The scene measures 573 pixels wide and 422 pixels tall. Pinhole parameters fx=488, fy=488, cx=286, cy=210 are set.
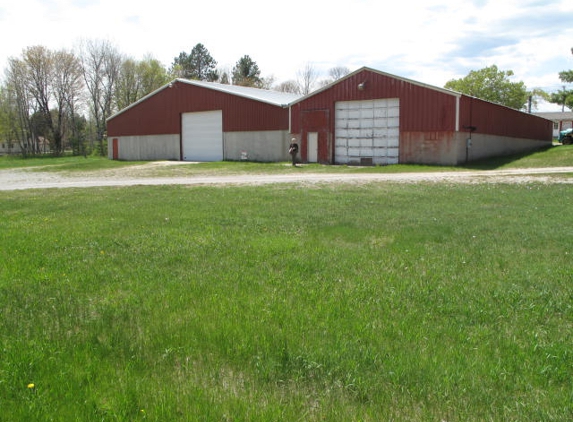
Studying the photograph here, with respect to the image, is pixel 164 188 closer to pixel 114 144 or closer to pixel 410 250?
pixel 410 250

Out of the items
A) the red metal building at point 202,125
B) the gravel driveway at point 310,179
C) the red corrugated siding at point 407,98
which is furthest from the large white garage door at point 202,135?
the gravel driveway at point 310,179

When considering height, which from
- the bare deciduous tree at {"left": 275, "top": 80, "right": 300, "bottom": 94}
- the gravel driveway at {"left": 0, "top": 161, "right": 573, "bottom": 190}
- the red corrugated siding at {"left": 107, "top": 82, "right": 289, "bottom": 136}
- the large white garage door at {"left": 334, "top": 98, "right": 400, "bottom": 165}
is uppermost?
the bare deciduous tree at {"left": 275, "top": 80, "right": 300, "bottom": 94}

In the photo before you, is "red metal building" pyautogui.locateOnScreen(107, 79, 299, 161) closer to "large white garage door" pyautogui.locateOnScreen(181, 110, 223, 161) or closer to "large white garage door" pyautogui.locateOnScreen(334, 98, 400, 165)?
"large white garage door" pyautogui.locateOnScreen(181, 110, 223, 161)

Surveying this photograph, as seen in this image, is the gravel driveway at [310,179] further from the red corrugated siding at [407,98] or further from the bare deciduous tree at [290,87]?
the bare deciduous tree at [290,87]

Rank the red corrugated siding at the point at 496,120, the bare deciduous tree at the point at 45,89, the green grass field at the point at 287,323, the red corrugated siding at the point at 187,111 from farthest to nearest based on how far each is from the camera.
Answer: the bare deciduous tree at the point at 45,89 → the red corrugated siding at the point at 187,111 → the red corrugated siding at the point at 496,120 → the green grass field at the point at 287,323

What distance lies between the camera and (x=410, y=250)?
675 centimetres

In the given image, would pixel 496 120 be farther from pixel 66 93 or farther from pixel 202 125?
pixel 66 93

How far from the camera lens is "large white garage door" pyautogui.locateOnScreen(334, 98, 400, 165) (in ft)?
99.8

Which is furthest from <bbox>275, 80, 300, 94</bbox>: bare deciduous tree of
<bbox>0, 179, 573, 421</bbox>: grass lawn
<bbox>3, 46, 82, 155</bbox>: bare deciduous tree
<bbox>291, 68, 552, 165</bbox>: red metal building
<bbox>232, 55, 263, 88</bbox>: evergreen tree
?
<bbox>0, 179, 573, 421</bbox>: grass lawn

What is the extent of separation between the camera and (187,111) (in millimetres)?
41969

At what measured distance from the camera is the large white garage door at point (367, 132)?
30406 mm

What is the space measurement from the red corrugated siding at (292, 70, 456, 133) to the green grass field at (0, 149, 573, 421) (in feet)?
68.2

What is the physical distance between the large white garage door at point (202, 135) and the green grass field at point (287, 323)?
32.2 meters

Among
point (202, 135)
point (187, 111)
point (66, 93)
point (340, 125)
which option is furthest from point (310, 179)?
point (66, 93)
